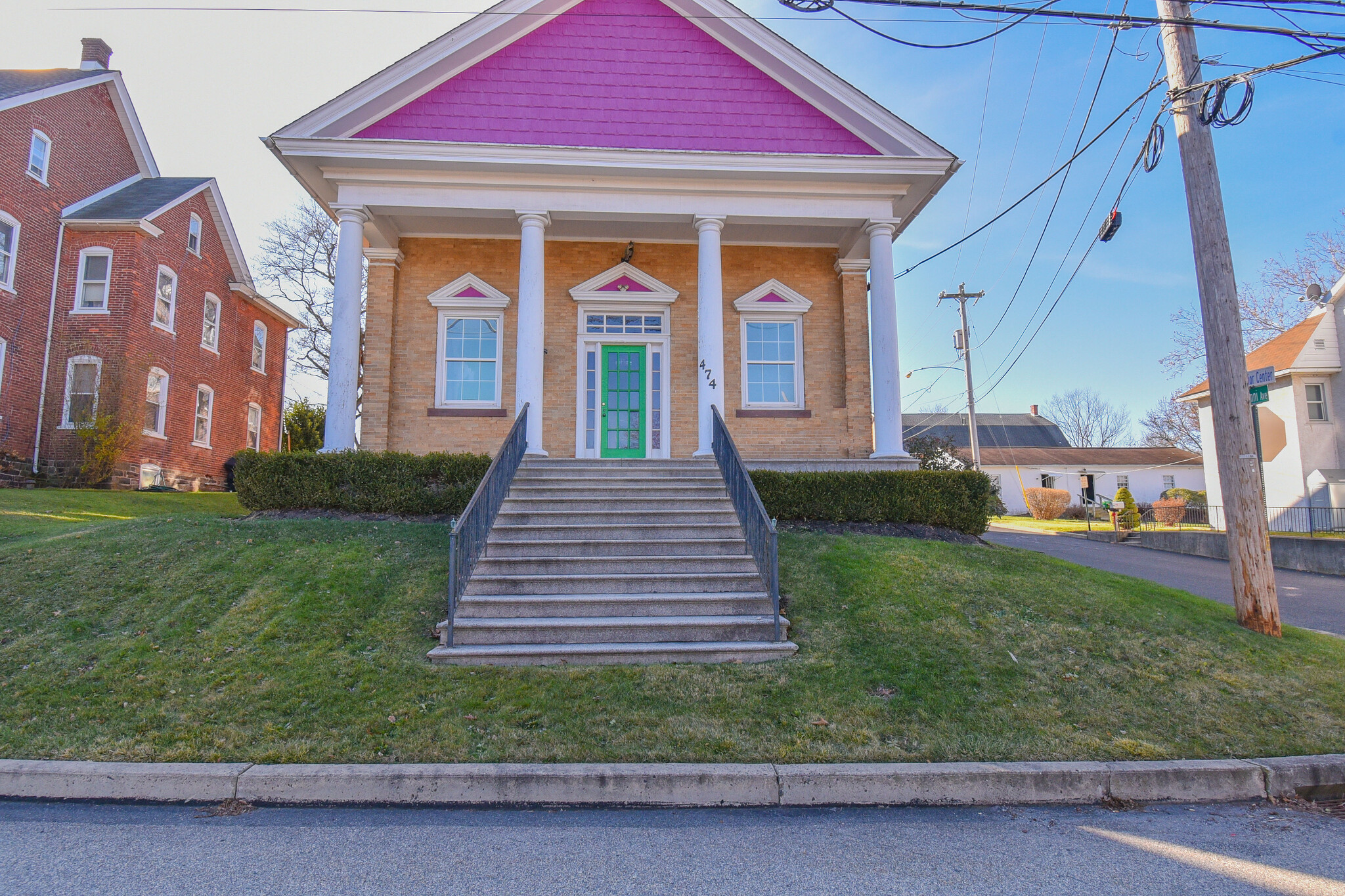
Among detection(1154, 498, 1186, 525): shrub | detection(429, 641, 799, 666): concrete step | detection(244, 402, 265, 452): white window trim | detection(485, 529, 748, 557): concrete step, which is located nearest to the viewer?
detection(429, 641, 799, 666): concrete step

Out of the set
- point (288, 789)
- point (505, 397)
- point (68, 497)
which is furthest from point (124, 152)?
point (288, 789)

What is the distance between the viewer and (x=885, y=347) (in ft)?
39.3

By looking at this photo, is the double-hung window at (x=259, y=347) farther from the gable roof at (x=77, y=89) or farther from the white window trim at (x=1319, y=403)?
the white window trim at (x=1319, y=403)

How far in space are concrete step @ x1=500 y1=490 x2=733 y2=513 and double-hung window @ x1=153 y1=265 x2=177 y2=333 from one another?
1496 centimetres

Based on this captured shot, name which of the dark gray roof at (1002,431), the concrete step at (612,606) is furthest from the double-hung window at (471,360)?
the dark gray roof at (1002,431)

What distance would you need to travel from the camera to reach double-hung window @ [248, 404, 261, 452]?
23.5m

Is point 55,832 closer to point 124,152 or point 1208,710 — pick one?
point 1208,710

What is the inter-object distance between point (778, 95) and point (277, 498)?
10073mm

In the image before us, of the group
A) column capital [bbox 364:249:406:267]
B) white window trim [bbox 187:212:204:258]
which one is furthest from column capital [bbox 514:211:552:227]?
white window trim [bbox 187:212:204:258]

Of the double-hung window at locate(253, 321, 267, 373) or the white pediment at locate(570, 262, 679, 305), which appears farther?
the double-hung window at locate(253, 321, 267, 373)

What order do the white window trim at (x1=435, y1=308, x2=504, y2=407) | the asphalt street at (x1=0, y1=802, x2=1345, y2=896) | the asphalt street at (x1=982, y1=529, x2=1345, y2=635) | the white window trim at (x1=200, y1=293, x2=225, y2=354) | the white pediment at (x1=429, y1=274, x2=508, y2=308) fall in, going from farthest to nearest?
1. the white window trim at (x1=200, y1=293, x2=225, y2=354)
2. the white pediment at (x1=429, y1=274, x2=508, y2=308)
3. the white window trim at (x1=435, y1=308, x2=504, y2=407)
4. the asphalt street at (x1=982, y1=529, x2=1345, y2=635)
5. the asphalt street at (x1=0, y1=802, x2=1345, y2=896)

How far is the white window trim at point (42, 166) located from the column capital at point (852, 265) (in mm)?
18250

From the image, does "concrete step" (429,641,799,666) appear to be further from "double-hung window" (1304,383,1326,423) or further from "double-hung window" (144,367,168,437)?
"double-hung window" (1304,383,1326,423)

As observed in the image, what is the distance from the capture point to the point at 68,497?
44.4 ft
